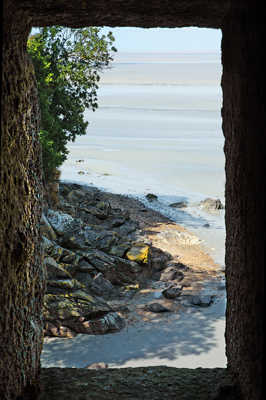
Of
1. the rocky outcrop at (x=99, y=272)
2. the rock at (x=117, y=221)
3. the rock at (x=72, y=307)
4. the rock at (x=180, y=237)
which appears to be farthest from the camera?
the rock at (x=180, y=237)

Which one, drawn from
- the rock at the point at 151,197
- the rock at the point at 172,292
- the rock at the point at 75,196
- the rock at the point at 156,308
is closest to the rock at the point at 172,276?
the rock at the point at 172,292

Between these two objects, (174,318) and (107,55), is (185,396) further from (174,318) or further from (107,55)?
(107,55)

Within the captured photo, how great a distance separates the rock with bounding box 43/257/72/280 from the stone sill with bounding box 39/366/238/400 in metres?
7.55

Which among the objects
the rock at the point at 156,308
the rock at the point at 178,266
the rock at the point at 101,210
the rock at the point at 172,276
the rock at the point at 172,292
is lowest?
the rock at the point at 156,308

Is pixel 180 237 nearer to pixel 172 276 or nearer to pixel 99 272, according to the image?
pixel 172 276

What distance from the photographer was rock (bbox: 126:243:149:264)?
1345 cm

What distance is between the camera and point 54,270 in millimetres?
10719

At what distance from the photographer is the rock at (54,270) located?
10.6 metres

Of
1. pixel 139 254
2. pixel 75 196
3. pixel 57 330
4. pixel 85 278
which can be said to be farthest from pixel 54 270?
pixel 75 196

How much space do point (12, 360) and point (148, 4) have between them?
1.85 metres

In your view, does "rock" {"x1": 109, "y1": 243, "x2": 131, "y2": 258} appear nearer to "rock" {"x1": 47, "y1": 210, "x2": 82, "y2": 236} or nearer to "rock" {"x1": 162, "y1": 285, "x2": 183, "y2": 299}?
"rock" {"x1": 47, "y1": 210, "x2": 82, "y2": 236}

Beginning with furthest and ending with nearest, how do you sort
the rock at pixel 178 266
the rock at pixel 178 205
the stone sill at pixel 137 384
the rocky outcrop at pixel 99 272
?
the rock at pixel 178 205, the rock at pixel 178 266, the rocky outcrop at pixel 99 272, the stone sill at pixel 137 384

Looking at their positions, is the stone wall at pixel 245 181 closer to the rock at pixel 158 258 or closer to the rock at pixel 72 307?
the rock at pixel 72 307

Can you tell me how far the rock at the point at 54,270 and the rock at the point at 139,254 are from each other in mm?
2946
